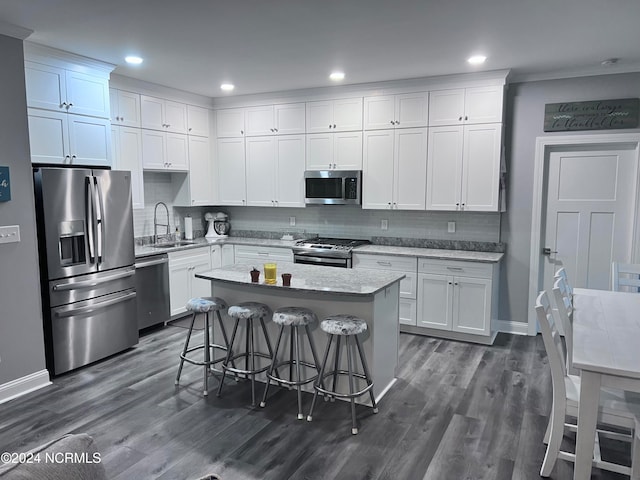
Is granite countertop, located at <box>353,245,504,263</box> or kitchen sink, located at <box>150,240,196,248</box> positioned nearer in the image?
granite countertop, located at <box>353,245,504,263</box>

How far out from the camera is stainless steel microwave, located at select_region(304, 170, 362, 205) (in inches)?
205

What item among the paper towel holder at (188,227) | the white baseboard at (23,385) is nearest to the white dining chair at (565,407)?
the white baseboard at (23,385)

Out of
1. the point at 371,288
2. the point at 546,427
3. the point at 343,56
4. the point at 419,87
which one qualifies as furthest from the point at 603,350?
the point at 419,87

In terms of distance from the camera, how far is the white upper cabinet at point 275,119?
5.54 meters

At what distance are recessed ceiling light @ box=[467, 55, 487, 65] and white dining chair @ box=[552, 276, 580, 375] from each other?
208cm

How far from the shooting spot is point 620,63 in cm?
412

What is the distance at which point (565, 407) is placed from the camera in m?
2.36

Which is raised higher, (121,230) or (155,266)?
(121,230)

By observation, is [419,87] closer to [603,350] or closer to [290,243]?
[290,243]

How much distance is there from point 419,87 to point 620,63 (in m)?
1.83

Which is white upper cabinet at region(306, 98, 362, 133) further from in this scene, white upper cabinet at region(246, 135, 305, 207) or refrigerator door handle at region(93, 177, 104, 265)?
refrigerator door handle at region(93, 177, 104, 265)

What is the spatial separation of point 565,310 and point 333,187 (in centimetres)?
309

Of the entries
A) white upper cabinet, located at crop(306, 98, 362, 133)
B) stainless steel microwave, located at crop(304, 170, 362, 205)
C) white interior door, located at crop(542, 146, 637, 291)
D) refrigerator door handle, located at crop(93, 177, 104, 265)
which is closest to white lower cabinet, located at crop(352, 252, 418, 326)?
stainless steel microwave, located at crop(304, 170, 362, 205)

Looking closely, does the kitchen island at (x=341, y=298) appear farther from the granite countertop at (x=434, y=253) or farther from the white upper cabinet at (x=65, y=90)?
Answer: the white upper cabinet at (x=65, y=90)
